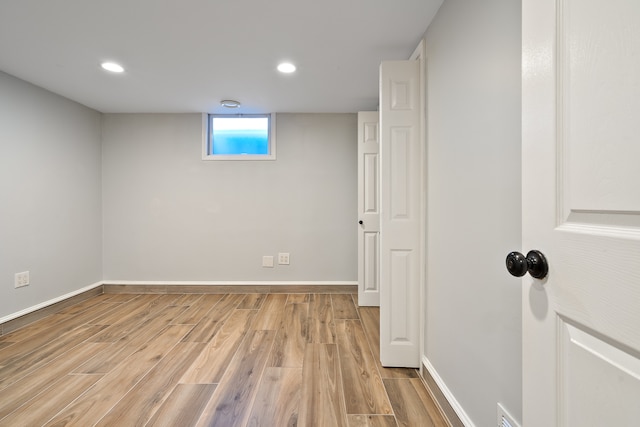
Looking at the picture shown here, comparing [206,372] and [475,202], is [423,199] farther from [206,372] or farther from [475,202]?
[206,372]

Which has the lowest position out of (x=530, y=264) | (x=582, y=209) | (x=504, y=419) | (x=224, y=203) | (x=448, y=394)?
(x=448, y=394)

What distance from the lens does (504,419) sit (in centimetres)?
104

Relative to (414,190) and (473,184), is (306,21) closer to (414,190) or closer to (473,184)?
(414,190)

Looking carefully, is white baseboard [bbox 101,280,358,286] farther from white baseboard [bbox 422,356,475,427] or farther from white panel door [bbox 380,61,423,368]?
white baseboard [bbox 422,356,475,427]

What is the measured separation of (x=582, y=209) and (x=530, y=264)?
0.16 metres

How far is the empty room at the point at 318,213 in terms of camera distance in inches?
21.6

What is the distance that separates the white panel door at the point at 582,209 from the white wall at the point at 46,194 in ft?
12.2

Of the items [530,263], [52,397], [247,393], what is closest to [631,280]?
[530,263]

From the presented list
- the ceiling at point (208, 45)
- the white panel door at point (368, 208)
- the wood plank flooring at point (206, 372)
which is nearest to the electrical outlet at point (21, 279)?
the wood plank flooring at point (206, 372)

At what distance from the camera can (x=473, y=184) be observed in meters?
1.27

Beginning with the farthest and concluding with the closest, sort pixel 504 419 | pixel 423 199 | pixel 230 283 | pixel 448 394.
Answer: pixel 230 283, pixel 423 199, pixel 448 394, pixel 504 419

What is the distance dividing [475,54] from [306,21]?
106 centimetres

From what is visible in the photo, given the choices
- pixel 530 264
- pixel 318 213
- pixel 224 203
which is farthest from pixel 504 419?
pixel 224 203

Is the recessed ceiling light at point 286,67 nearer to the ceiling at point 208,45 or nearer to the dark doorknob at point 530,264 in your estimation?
the ceiling at point 208,45
